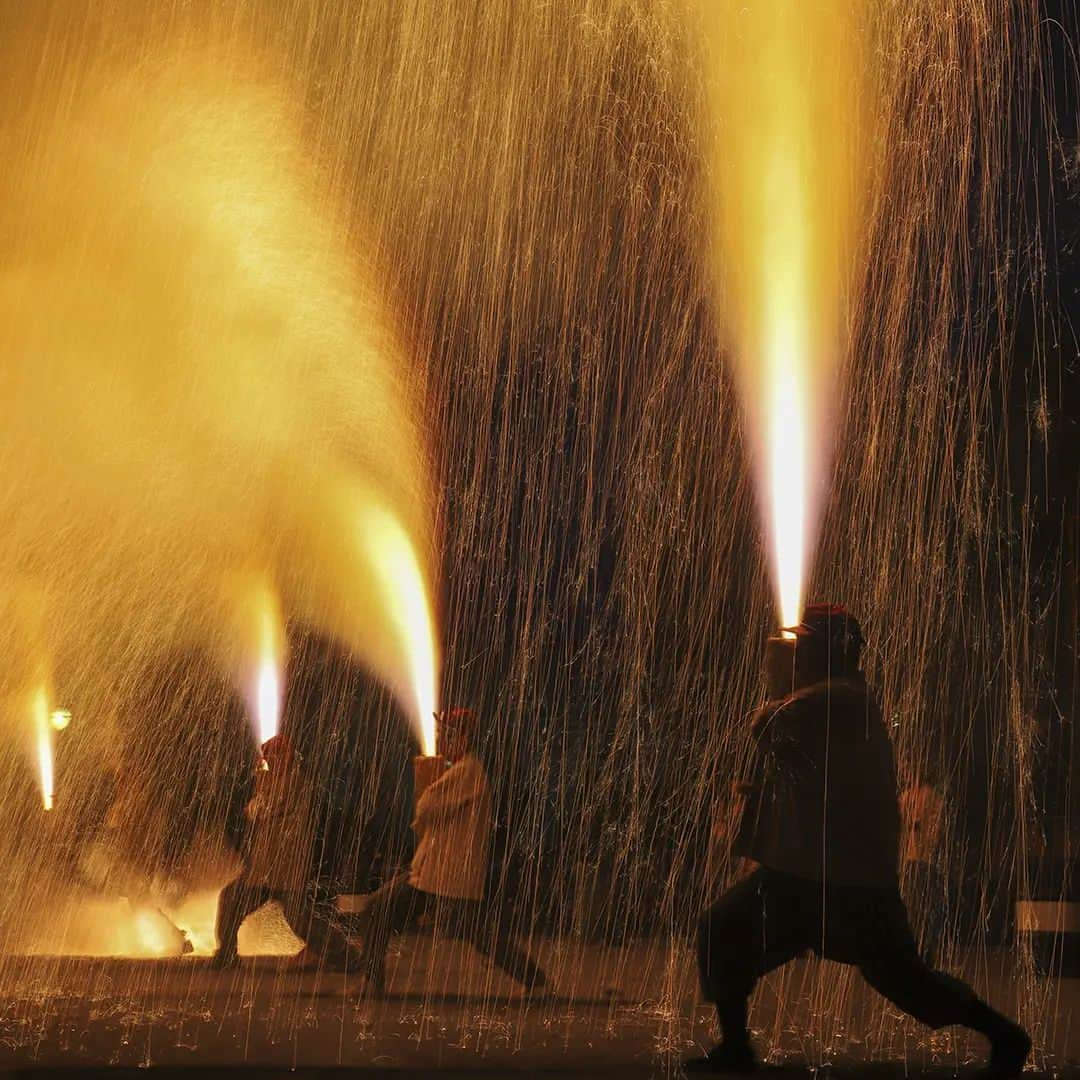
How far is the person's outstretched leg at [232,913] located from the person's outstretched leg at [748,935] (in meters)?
4.28

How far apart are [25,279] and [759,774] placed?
28.6ft

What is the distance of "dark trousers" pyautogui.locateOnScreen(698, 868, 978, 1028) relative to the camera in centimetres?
572

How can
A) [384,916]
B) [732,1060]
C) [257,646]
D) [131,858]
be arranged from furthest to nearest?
1. [257,646]
2. [131,858]
3. [384,916]
4. [732,1060]

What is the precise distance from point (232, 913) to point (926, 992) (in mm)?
5108

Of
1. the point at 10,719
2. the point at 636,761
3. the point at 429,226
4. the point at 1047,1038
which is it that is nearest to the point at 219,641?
the point at 10,719

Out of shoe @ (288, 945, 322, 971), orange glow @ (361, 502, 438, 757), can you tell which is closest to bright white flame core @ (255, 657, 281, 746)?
orange glow @ (361, 502, 438, 757)

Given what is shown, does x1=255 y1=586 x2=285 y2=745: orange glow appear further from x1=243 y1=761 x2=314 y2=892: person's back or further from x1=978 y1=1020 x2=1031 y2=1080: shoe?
x1=978 y1=1020 x2=1031 y2=1080: shoe

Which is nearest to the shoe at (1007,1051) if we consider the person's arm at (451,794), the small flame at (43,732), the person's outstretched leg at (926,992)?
the person's outstretched leg at (926,992)

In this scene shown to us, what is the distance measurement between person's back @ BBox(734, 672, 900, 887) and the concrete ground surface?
0.95m

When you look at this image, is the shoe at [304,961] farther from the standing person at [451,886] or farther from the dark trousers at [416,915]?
the dark trousers at [416,915]

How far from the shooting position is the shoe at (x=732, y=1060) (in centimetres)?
597

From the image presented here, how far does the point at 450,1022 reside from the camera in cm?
764

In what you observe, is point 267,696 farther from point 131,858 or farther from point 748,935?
point 748,935

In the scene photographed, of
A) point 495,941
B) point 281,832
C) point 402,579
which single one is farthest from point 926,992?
point 402,579
